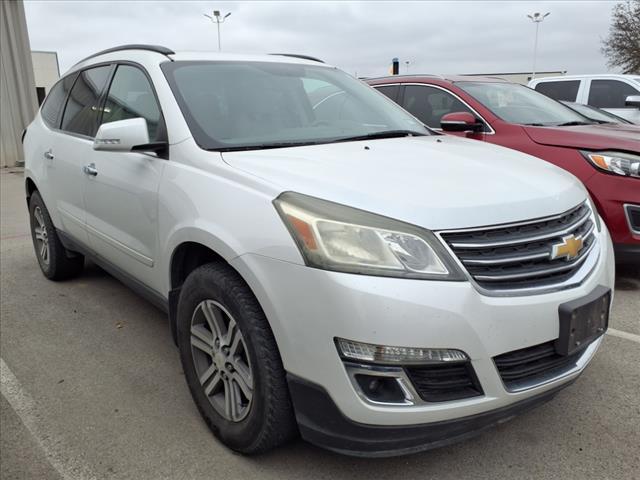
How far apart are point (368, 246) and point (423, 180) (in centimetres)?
47

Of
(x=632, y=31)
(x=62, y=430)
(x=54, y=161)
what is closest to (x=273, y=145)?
(x=62, y=430)

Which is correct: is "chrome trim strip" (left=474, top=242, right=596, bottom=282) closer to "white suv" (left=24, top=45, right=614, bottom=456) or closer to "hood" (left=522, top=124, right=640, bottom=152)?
"white suv" (left=24, top=45, right=614, bottom=456)

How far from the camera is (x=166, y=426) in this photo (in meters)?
2.52

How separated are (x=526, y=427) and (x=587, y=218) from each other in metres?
0.96

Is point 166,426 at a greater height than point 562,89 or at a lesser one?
lesser

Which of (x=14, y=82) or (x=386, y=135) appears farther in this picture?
(x=14, y=82)

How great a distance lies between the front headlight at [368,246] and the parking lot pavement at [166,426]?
2.99 ft

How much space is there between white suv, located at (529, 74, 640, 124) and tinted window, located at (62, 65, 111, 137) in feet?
25.7

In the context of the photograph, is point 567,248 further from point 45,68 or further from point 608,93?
point 45,68

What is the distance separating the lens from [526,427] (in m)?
2.45

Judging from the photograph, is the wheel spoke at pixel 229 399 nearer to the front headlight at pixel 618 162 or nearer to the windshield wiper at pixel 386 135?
the windshield wiper at pixel 386 135

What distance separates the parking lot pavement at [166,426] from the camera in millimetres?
2203

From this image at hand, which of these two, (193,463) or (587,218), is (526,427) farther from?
(193,463)

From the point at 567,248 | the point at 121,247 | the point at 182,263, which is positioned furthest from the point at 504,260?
the point at 121,247
